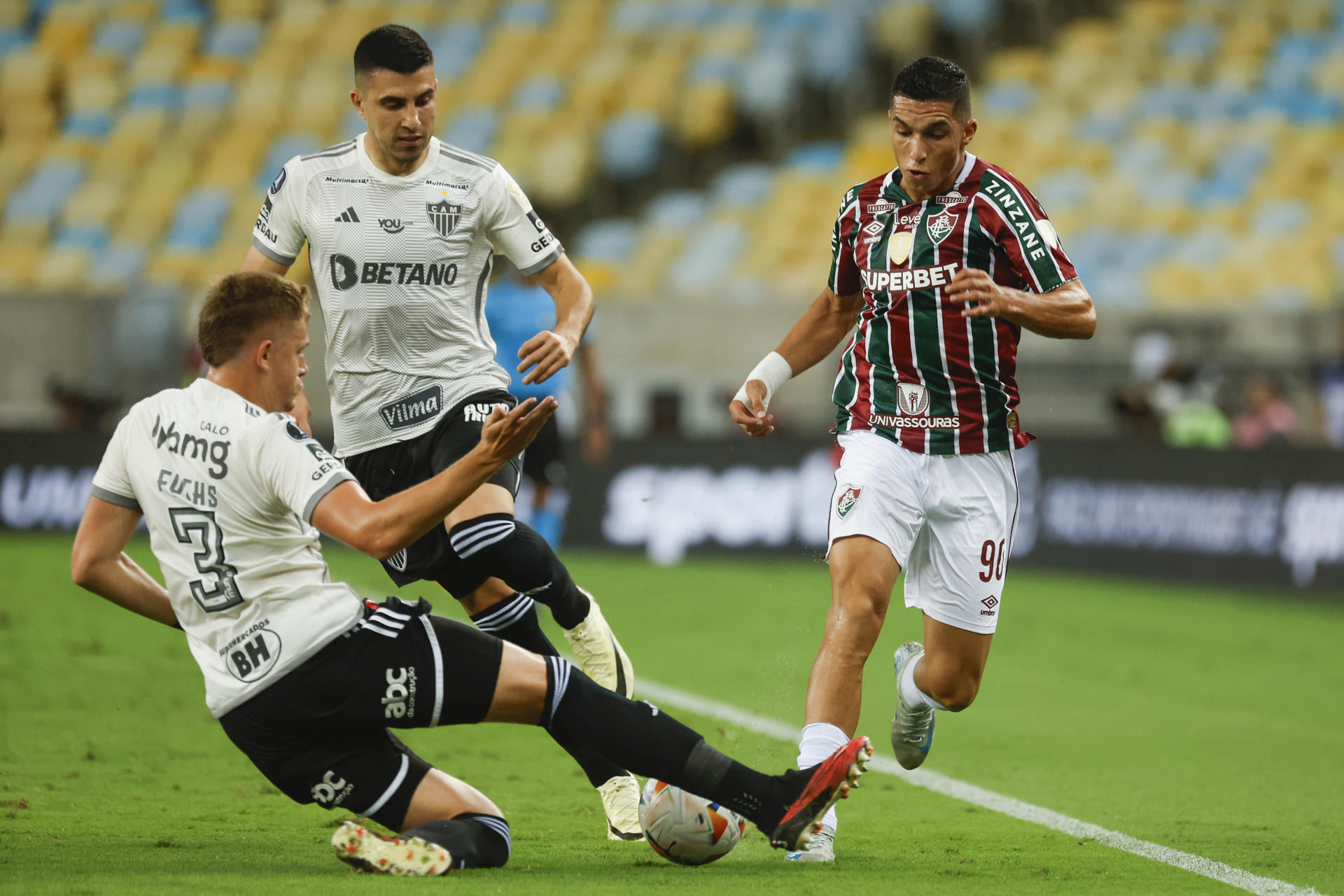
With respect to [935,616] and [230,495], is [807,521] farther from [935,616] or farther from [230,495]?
[230,495]

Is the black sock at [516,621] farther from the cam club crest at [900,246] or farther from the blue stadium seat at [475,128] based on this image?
the blue stadium seat at [475,128]

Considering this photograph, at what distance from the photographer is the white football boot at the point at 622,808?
196 inches

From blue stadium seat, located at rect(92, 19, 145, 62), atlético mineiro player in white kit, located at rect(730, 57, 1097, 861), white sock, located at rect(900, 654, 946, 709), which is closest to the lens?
atlético mineiro player in white kit, located at rect(730, 57, 1097, 861)

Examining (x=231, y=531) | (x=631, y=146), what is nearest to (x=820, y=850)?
(x=231, y=531)

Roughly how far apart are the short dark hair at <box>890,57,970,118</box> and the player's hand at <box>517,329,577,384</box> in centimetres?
137

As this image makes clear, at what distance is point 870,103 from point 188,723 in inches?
654

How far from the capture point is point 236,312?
3.93 m

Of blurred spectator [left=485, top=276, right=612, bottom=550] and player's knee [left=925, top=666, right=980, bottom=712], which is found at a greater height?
blurred spectator [left=485, top=276, right=612, bottom=550]

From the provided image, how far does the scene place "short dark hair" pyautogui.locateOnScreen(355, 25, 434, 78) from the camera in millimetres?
5051

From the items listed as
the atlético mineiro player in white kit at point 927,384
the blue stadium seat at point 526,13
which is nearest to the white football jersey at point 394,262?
the atlético mineiro player in white kit at point 927,384

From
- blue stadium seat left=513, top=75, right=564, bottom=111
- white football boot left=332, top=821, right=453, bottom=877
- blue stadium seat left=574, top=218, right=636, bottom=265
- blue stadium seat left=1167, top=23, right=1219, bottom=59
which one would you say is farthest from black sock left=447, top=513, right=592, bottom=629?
blue stadium seat left=1167, top=23, right=1219, bottom=59

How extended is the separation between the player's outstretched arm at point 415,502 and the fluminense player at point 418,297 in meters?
1.32

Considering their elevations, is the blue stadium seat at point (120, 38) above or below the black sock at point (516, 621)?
above

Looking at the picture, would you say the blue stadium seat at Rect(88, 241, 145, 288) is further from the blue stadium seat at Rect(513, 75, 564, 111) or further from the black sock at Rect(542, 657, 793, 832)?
the black sock at Rect(542, 657, 793, 832)
